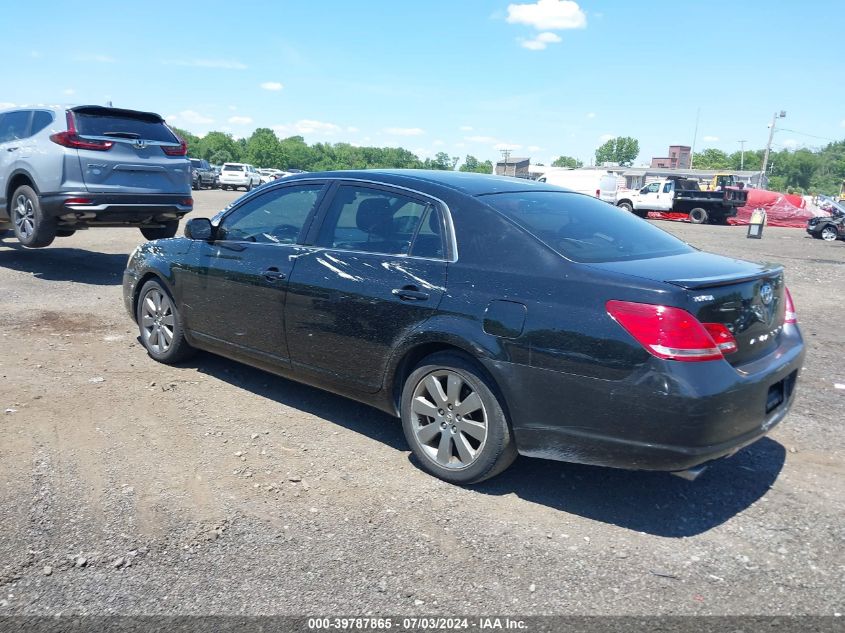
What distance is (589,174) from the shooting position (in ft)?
136

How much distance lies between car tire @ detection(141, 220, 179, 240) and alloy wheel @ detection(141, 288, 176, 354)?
448cm

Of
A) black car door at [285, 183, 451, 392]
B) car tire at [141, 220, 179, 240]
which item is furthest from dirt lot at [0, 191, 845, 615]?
car tire at [141, 220, 179, 240]

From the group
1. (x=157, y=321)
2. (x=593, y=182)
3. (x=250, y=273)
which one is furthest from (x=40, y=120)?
(x=593, y=182)

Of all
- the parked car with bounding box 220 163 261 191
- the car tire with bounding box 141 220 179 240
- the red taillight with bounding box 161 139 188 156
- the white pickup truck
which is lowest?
the parked car with bounding box 220 163 261 191

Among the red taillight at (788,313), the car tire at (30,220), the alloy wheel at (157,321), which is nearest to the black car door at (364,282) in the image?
the alloy wheel at (157,321)

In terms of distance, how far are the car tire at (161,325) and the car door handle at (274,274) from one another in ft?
4.00

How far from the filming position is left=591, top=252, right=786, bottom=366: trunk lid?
10.9 ft

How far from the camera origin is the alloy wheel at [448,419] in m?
3.79

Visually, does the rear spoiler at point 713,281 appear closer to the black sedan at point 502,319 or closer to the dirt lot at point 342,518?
the black sedan at point 502,319

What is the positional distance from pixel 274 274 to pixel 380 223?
33.9 inches

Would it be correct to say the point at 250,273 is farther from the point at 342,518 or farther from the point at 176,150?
the point at 176,150

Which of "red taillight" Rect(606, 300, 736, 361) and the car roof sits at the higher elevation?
the car roof

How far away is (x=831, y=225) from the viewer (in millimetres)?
25922

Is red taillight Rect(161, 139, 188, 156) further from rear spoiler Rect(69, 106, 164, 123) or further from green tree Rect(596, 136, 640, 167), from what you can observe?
green tree Rect(596, 136, 640, 167)
